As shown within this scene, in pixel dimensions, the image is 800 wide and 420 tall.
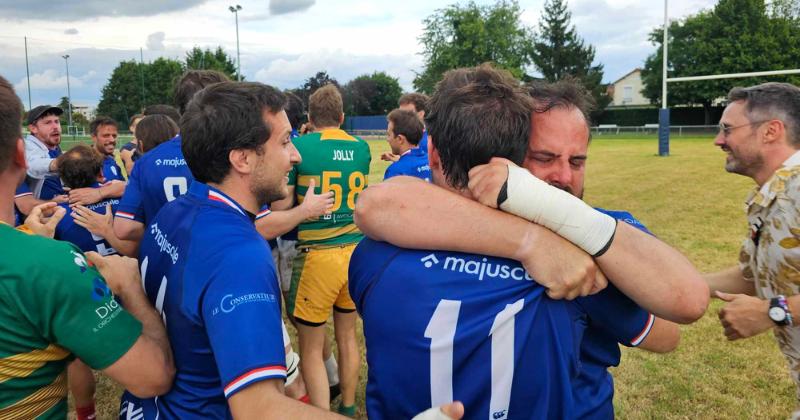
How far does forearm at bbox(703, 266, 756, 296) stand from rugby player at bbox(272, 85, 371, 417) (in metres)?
2.75

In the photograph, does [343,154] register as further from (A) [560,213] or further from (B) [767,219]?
(A) [560,213]

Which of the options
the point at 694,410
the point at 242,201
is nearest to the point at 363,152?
the point at 242,201

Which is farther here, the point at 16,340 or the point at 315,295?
the point at 315,295

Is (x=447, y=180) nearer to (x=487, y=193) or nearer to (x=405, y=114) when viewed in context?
(x=487, y=193)

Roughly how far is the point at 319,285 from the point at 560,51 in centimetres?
6959

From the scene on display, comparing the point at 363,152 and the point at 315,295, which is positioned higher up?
the point at 363,152

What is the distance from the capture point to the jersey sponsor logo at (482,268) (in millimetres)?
1604

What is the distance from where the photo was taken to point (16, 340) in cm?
157

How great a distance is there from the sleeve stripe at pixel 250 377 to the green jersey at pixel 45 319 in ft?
1.30

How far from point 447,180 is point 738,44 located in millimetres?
57993

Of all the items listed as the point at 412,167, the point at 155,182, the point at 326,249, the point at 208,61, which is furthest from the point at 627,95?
the point at 155,182

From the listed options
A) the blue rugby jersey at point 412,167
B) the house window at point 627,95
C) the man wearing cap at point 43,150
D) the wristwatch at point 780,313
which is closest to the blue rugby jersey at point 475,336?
the wristwatch at point 780,313

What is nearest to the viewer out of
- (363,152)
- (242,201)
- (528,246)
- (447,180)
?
(528,246)

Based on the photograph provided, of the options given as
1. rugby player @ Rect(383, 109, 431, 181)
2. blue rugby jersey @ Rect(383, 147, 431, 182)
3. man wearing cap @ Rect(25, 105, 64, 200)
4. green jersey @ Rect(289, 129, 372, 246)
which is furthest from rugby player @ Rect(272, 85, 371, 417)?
man wearing cap @ Rect(25, 105, 64, 200)
